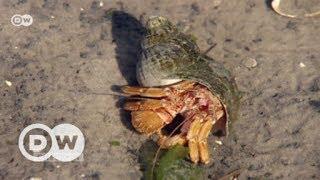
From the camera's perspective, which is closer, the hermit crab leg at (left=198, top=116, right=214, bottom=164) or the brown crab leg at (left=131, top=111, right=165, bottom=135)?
the hermit crab leg at (left=198, top=116, right=214, bottom=164)

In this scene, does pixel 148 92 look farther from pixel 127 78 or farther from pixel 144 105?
pixel 127 78

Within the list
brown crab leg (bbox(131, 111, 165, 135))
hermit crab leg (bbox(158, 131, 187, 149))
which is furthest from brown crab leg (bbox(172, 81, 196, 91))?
hermit crab leg (bbox(158, 131, 187, 149))

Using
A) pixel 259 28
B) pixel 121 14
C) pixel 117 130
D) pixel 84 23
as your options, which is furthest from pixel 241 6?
pixel 117 130

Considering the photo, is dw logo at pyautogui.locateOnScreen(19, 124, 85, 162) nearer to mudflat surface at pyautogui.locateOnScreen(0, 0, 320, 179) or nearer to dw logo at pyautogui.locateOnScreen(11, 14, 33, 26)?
mudflat surface at pyautogui.locateOnScreen(0, 0, 320, 179)

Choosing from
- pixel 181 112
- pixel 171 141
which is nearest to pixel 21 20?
pixel 181 112

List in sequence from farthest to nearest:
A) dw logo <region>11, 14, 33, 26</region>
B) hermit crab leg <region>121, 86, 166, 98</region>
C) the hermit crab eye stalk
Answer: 1. dw logo <region>11, 14, 33, 26</region>
2. the hermit crab eye stalk
3. hermit crab leg <region>121, 86, 166, 98</region>

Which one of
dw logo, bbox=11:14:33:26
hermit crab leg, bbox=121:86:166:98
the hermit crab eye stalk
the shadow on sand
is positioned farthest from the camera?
dw logo, bbox=11:14:33:26

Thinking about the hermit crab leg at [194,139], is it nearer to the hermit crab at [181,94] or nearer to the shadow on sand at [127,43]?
the hermit crab at [181,94]

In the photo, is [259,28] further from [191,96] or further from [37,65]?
[37,65]
